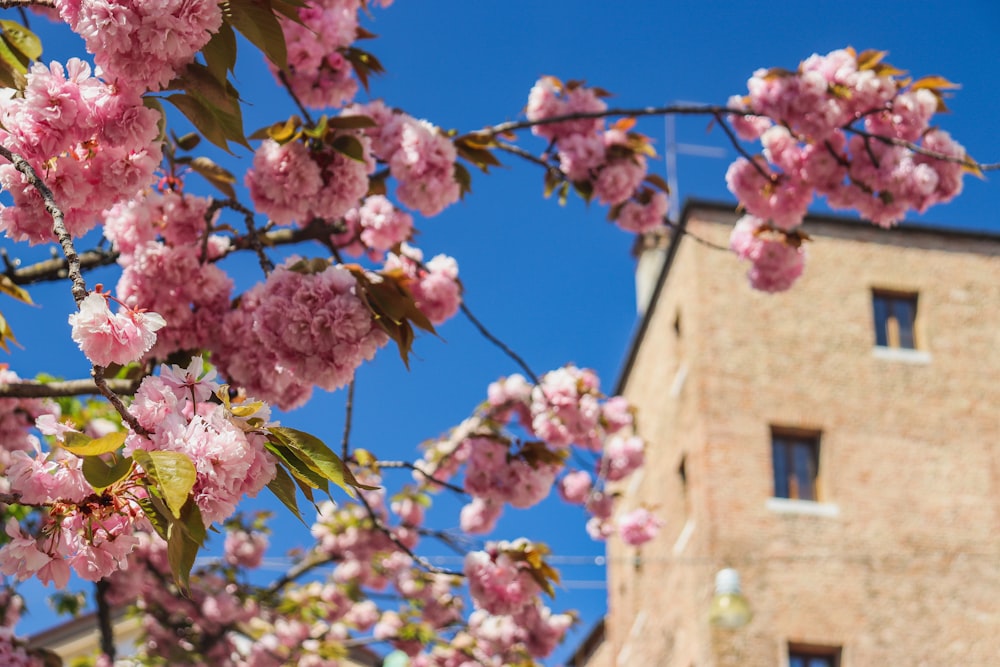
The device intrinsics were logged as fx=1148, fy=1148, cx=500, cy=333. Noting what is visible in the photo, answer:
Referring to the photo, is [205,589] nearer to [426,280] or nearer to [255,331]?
[426,280]

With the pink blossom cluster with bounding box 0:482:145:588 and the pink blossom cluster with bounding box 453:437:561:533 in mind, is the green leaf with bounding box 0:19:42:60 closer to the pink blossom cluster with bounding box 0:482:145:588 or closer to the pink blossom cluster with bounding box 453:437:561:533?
the pink blossom cluster with bounding box 0:482:145:588

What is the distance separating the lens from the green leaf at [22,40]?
3.01 metres

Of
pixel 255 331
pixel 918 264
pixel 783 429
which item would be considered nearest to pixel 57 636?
pixel 783 429


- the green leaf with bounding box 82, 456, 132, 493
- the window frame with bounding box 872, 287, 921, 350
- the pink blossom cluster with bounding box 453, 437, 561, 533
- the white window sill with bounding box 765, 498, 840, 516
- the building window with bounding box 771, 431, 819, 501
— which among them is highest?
the window frame with bounding box 872, 287, 921, 350

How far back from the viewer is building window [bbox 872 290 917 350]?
1703cm

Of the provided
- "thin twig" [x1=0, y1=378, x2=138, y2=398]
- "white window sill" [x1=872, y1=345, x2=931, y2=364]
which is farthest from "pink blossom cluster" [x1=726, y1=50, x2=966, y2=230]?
"white window sill" [x1=872, y1=345, x2=931, y2=364]

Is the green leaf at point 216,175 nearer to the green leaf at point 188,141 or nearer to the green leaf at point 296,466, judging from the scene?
the green leaf at point 188,141

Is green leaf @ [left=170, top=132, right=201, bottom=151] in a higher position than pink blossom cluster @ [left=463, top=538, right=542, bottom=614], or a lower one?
higher

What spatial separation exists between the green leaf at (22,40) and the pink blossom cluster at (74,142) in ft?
1.66

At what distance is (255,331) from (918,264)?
15870mm

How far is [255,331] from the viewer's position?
127 inches

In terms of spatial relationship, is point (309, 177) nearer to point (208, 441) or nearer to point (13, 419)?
point (208, 441)

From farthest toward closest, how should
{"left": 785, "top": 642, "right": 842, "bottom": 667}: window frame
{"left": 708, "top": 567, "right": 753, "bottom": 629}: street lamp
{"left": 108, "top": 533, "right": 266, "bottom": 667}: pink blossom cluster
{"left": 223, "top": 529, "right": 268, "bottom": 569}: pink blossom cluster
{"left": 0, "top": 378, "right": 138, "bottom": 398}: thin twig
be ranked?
1. {"left": 785, "top": 642, "right": 842, "bottom": 667}: window frame
2. {"left": 223, "top": 529, "right": 268, "bottom": 569}: pink blossom cluster
3. {"left": 708, "top": 567, "right": 753, "bottom": 629}: street lamp
4. {"left": 108, "top": 533, "right": 266, "bottom": 667}: pink blossom cluster
5. {"left": 0, "top": 378, "right": 138, "bottom": 398}: thin twig

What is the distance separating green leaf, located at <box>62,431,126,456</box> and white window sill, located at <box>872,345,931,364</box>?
628 inches
